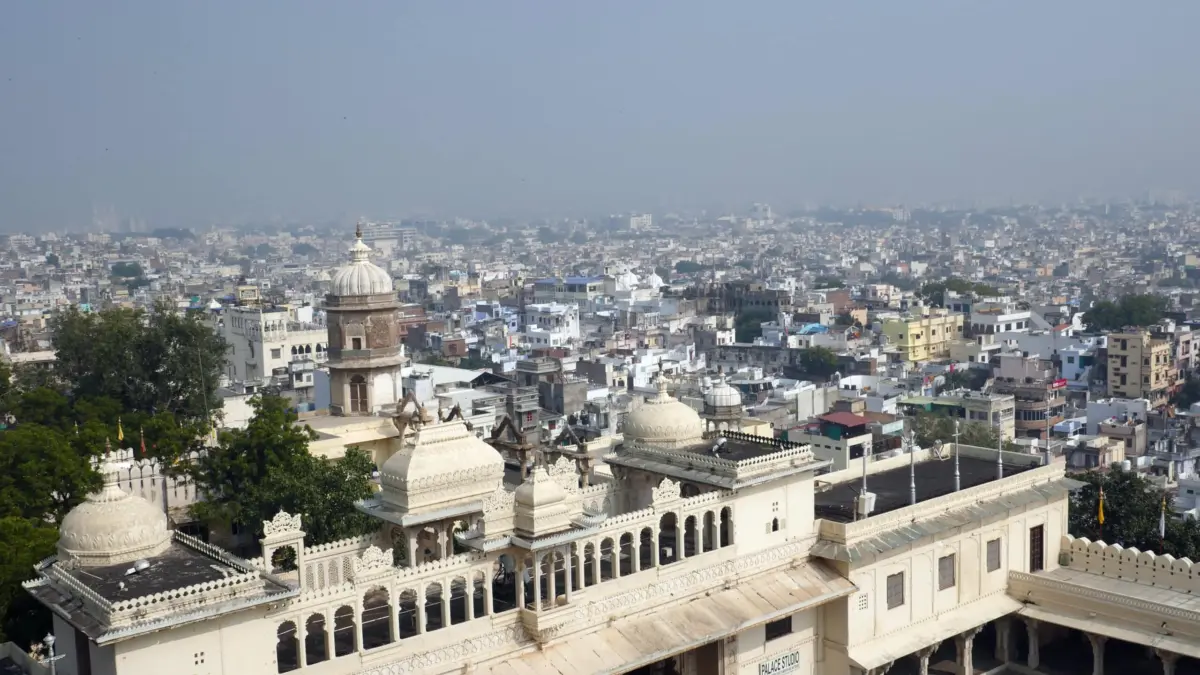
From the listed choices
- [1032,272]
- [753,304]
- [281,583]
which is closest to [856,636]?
[281,583]

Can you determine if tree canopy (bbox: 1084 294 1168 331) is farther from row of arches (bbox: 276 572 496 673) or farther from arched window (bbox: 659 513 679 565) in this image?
row of arches (bbox: 276 572 496 673)

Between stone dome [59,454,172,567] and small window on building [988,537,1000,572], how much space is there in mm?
16020

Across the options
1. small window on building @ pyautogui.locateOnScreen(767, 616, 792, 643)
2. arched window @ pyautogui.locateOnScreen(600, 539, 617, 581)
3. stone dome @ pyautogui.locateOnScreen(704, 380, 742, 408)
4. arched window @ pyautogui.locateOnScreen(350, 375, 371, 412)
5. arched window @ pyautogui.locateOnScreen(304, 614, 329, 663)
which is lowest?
small window on building @ pyautogui.locateOnScreen(767, 616, 792, 643)

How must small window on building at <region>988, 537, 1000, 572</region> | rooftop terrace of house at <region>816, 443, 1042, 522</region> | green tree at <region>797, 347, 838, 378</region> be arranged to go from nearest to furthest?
rooftop terrace of house at <region>816, 443, 1042, 522</region>
small window on building at <region>988, 537, 1000, 572</region>
green tree at <region>797, 347, 838, 378</region>

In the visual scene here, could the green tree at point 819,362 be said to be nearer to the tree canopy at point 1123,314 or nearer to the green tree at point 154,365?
the tree canopy at point 1123,314

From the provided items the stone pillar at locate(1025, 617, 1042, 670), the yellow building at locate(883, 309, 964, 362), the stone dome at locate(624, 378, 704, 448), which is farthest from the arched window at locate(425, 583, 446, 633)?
the yellow building at locate(883, 309, 964, 362)

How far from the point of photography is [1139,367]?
68750 millimetres

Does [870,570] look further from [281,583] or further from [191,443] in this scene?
[191,443]

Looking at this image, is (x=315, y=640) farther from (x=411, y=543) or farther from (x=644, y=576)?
(x=644, y=576)

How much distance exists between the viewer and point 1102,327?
311 ft

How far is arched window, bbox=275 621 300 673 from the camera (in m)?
16.9

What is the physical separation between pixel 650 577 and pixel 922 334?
228 feet

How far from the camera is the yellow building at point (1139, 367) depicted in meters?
68.7

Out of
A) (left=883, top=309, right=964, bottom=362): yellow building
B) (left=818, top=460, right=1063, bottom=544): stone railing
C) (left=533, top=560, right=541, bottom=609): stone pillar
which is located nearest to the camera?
(left=533, top=560, right=541, bottom=609): stone pillar
